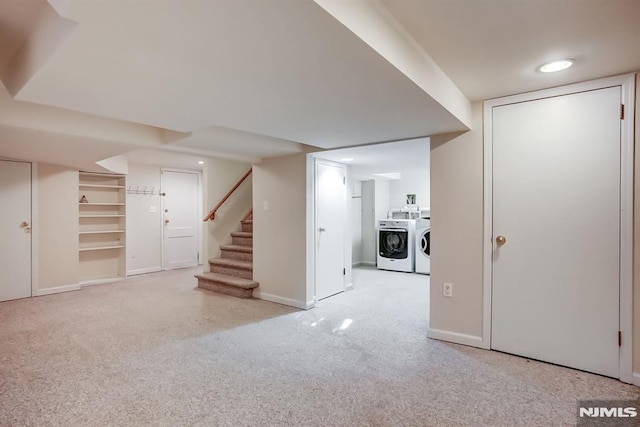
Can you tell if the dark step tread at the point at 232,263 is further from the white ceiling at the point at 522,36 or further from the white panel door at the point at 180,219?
the white ceiling at the point at 522,36

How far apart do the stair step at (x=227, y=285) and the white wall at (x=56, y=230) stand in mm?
1953

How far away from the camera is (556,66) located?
205 cm

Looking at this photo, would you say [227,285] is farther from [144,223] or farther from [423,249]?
[423,249]

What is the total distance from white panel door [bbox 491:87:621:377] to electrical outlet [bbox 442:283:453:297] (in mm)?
337

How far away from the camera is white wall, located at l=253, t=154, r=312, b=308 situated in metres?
3.95

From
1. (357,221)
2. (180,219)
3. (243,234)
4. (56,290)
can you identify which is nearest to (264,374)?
(243,234)

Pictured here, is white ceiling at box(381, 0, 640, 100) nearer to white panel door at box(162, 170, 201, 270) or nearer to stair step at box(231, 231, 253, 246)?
stair step at box(231, 231, 253, 246)

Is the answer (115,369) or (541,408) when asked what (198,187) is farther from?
(541,408)

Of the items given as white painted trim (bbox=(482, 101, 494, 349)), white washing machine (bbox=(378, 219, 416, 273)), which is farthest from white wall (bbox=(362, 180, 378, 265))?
white painted trim (bbox=(482, 101, 494, 349))

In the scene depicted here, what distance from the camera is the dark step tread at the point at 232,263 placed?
185 inches

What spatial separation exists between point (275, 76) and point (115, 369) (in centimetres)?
237

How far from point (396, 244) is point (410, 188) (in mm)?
1427

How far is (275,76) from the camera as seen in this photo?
166 cm

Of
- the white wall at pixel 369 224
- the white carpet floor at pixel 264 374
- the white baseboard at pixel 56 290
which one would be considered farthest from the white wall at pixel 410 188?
the white baseboard at pixel 56 290
